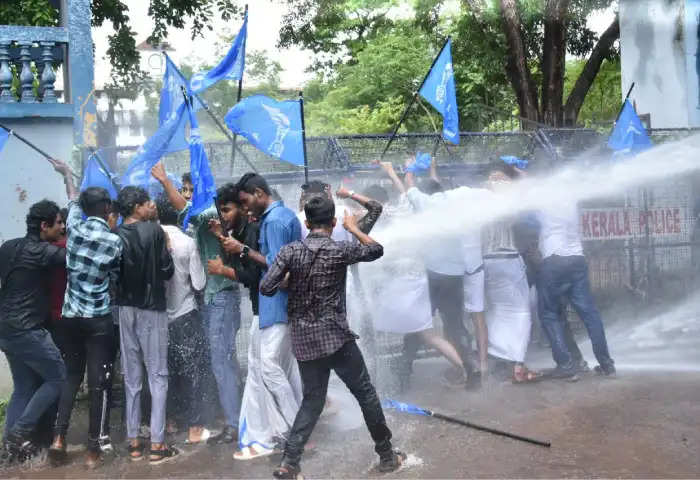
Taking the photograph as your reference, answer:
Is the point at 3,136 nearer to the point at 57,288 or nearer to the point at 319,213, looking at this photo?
the point at 57,288

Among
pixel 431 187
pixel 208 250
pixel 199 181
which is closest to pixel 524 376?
pixel 431 187

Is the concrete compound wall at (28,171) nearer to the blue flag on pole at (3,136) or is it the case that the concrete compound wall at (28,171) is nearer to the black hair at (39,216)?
the blue flag on pole at (3,136)

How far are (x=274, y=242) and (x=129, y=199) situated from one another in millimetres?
1149

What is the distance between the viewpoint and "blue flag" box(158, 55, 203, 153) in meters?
5.48

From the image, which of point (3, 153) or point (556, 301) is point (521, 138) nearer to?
point (556, 301)

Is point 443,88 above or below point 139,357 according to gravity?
above

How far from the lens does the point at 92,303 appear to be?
5.14 m

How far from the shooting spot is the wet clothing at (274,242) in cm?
498

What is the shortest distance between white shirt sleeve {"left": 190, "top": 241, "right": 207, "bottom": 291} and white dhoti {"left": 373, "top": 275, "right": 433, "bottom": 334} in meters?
1.83

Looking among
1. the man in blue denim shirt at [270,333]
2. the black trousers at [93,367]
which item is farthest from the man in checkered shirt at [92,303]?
the man in blue denim shirt at [270,333]

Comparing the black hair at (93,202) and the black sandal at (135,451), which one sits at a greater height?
the black hair at (93,202)

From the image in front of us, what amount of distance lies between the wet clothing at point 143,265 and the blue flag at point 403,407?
2053 millimetres

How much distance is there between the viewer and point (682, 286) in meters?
9.27

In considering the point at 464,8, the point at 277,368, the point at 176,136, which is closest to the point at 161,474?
the point at 277,368
